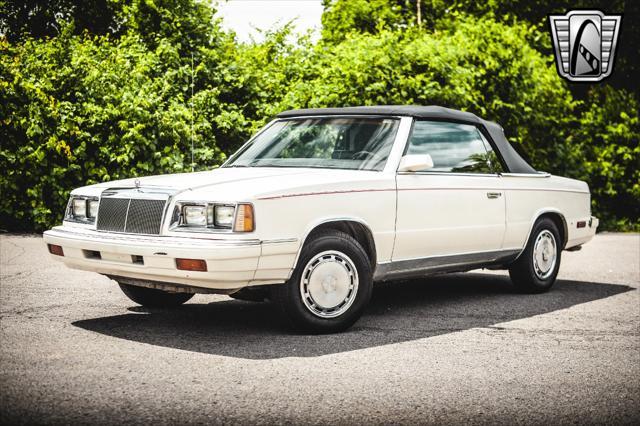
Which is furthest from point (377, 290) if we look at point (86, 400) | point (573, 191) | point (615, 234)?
point (615, 234)

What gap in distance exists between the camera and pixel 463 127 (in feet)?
25.7

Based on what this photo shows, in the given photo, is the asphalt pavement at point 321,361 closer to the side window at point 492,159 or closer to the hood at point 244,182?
the hood at point 244,182

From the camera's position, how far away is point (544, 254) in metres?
8.60

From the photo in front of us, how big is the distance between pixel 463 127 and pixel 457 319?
1.86 m

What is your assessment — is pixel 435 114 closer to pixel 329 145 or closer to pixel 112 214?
pixel 329 145

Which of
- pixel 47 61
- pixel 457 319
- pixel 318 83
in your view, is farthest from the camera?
pixel 318 83

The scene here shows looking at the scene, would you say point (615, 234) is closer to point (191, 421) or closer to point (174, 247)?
point (174, 247)

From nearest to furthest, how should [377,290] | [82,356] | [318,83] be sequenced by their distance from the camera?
[82,356]
[377,290]
[318,83]

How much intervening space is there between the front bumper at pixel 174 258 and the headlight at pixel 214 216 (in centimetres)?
13

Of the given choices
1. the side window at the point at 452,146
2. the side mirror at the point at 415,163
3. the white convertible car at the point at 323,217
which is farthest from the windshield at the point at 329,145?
the side window at the point at 452,146

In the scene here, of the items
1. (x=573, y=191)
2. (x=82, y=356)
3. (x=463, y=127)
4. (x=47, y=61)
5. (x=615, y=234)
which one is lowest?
(x=615, y=234)

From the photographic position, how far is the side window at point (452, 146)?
7.19 meters

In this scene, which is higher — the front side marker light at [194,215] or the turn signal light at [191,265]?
the front side marker light at [194,215]

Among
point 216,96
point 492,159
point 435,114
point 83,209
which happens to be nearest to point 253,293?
point 83,209
